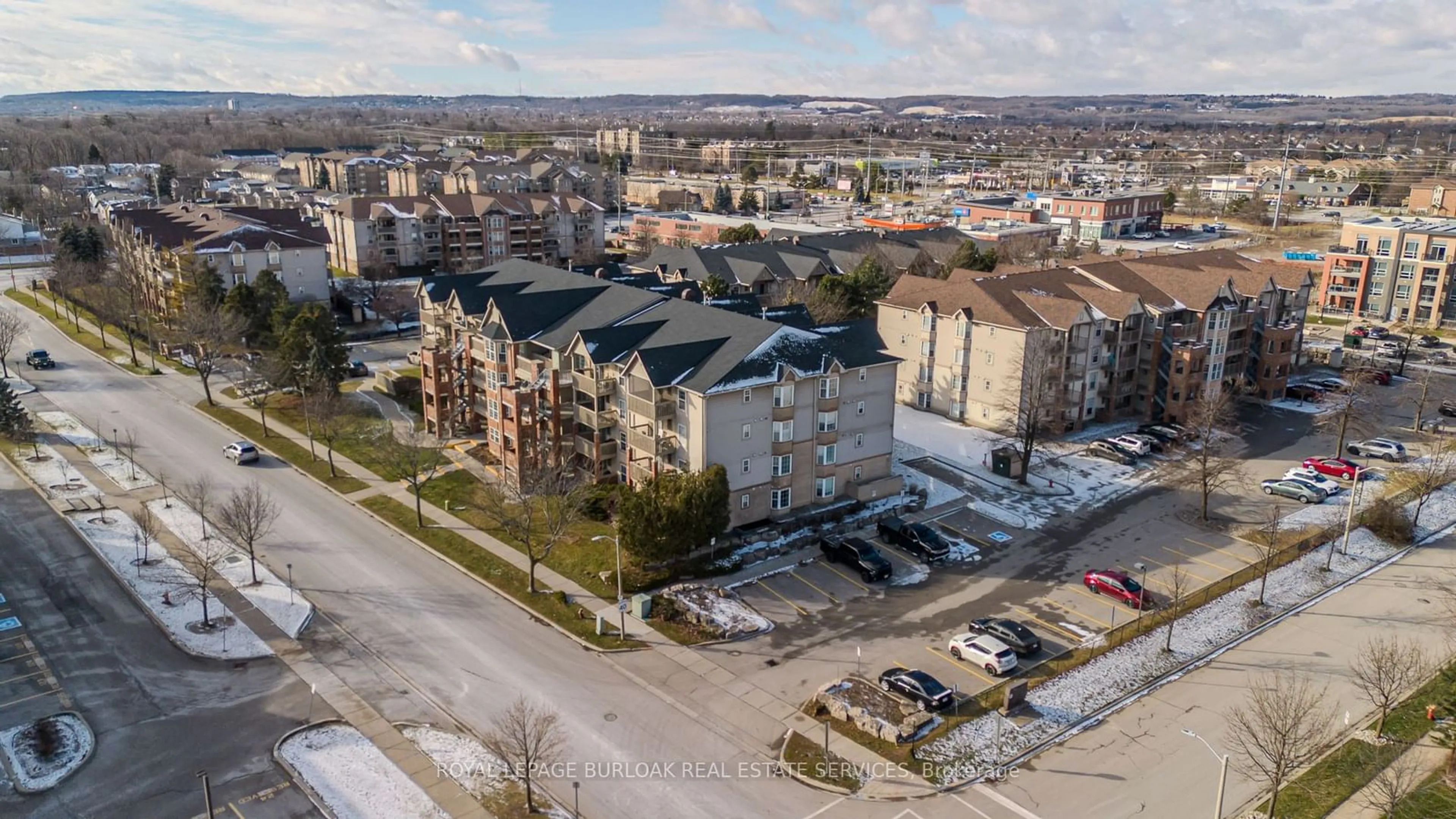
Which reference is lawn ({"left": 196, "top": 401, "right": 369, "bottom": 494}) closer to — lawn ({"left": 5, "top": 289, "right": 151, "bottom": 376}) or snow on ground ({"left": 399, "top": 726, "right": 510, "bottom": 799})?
lawn ({"left": 5, "top": 289, "right": 151, "bottom": 376})

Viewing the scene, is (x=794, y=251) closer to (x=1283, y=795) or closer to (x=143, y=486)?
(x=143, y=486)

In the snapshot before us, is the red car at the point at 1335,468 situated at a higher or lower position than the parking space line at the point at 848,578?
higher

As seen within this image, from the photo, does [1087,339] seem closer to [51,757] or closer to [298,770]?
[298,770]

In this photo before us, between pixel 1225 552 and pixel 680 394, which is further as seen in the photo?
pixel 680 394

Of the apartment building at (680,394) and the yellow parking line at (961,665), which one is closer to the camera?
the yellow parking line at (961,665)

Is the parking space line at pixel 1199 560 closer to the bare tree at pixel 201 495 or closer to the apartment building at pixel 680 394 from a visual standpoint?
the apartment building at pixel 680 394

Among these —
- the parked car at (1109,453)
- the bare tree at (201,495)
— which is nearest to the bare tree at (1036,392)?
the parked car at (1109,453)

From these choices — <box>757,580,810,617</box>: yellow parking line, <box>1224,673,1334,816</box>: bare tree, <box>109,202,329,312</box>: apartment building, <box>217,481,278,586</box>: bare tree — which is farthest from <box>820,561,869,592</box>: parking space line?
<box>109,202,329,312</box>: apartment building

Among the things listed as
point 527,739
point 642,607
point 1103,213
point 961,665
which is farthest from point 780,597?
point 1103,213
